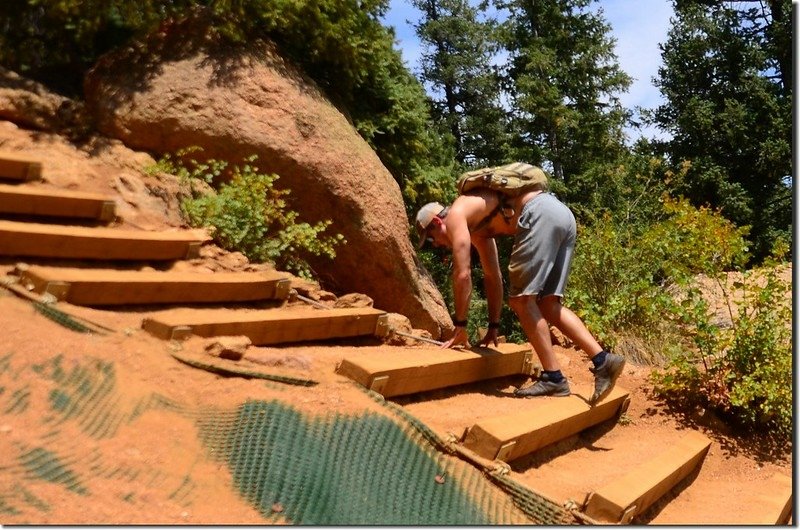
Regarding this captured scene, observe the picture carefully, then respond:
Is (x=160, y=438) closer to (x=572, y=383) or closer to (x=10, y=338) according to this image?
(x=10, y=338)

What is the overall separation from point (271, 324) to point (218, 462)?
1507mm

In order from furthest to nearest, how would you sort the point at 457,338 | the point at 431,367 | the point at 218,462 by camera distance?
the point at 457,338 < the point at 431,367 < the point at 218,462

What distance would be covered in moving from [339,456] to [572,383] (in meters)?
3.04

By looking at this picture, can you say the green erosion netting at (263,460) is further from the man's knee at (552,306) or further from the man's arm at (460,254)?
the man's knee at (552,306)

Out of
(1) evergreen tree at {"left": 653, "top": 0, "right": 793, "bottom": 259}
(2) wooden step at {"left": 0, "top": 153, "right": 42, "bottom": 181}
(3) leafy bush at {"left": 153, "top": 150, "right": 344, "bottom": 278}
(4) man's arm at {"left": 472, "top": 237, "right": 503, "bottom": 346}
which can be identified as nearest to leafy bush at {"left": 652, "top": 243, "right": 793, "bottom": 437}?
(4) man's arm at {"left": 472, "top": 237, "right": 503, "bottom": 346}

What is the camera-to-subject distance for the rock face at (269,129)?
6.71 meters

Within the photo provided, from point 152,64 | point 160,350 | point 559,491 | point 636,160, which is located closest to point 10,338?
point 160,350

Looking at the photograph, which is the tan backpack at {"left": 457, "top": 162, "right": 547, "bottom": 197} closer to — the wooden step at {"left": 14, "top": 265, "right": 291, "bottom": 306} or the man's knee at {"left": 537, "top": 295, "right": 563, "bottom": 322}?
the man's knee at {"left": 537, "top": 295, "right": 563, "bottom": 322}

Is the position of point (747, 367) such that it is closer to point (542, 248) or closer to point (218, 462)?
point (542, 248)

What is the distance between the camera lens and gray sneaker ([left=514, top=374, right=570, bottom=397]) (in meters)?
5.13

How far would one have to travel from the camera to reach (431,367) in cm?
471

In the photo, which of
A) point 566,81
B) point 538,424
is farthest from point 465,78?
point 538,424

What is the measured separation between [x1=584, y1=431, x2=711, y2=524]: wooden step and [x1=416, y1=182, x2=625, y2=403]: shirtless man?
57 cm

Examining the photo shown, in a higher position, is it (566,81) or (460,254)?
(566,81)
